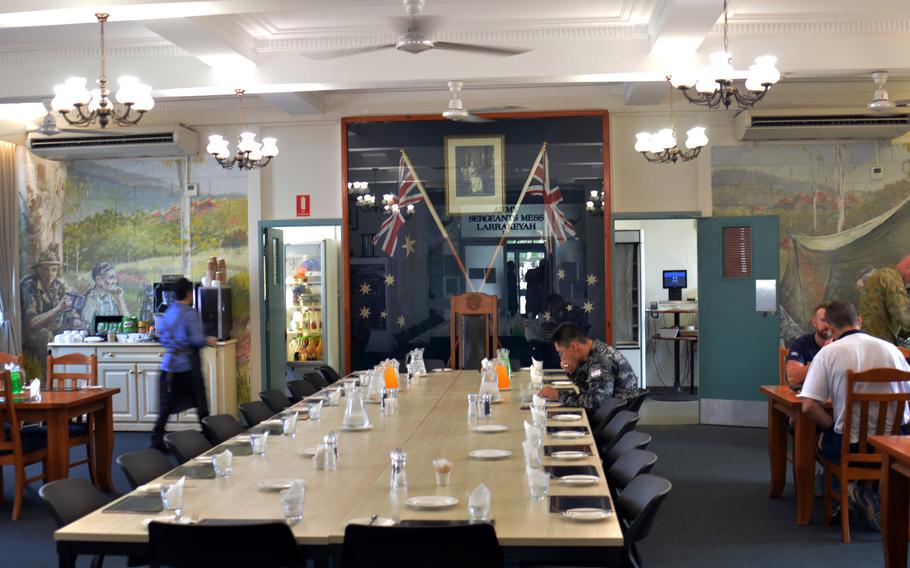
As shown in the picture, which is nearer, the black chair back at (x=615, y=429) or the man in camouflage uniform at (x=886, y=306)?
the black chair back at (x=615, y=429)

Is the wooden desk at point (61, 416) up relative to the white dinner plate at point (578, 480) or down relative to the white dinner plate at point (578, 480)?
down

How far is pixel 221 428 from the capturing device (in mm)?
5324

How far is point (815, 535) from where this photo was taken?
5.75 m

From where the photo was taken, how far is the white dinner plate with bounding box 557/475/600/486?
12.3 feet

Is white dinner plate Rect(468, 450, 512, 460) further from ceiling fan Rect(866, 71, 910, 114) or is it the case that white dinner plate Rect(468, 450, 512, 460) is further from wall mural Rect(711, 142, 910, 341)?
wall mural Rect(711, 142, 910, 341)

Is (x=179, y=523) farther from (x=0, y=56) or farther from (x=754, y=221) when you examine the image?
(x=754, y=221)

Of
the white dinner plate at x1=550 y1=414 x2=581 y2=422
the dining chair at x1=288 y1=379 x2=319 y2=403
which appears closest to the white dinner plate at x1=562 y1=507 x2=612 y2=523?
the white dinner plate at x1=550 y1=414 x2=581 y2=422

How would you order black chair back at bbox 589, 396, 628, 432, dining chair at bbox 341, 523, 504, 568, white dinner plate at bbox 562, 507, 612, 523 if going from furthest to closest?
black chair back at bbox 589, 396, 628, 432 < white dinner plate at bbox 562, 507, 612, 523 < dining chair at bbox 341, 523, 504, 568

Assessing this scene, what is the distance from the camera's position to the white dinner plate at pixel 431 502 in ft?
11.1

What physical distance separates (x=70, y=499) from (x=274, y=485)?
2.60 ft

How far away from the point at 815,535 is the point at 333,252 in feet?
29.4

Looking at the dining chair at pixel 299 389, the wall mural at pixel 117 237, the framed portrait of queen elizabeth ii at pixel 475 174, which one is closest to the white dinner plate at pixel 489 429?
the dining chair at pixel 299 389

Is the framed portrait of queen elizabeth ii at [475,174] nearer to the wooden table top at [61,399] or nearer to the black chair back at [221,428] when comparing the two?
the wooden table top at [61,399]

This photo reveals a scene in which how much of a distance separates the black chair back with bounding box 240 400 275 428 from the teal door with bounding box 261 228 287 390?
4.42 meters
